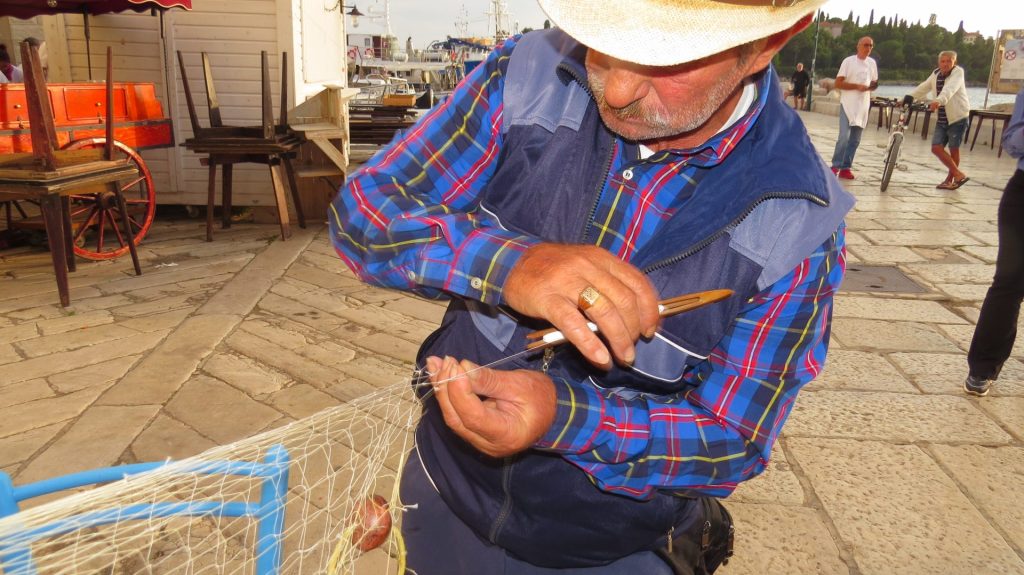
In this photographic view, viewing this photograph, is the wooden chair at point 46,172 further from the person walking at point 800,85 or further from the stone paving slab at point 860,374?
the person walking at point 800,85

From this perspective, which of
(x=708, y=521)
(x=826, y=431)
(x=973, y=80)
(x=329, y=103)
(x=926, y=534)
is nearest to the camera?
(x=708, y=521)

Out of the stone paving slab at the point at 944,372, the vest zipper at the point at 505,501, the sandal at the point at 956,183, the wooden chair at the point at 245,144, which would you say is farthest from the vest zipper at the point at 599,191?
the sandal at the point at 956,183

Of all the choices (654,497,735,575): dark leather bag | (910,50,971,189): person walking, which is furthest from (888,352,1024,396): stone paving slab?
(910,50,971,189): person walking

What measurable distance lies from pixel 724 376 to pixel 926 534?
2.34 metres

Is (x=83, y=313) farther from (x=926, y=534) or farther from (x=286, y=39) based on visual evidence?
(x=926, y=534)

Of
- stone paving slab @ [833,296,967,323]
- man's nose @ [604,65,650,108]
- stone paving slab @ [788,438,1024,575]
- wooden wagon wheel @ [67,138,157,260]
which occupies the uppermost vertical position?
man's nose @ [604,65,650,108]

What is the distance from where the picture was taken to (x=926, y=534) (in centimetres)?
299

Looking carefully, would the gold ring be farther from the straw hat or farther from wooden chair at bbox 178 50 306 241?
wooden chair at bbox 178 50 306 241

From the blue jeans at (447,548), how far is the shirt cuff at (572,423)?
1.12 feet

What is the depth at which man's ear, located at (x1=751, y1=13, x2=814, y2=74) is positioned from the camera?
1230 millimetres

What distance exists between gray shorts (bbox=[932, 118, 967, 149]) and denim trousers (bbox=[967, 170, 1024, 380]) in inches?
296

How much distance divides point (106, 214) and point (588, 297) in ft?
20.9

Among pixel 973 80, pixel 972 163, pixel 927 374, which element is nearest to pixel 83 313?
pixel 927 374

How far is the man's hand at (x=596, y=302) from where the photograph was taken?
104 centimetres
